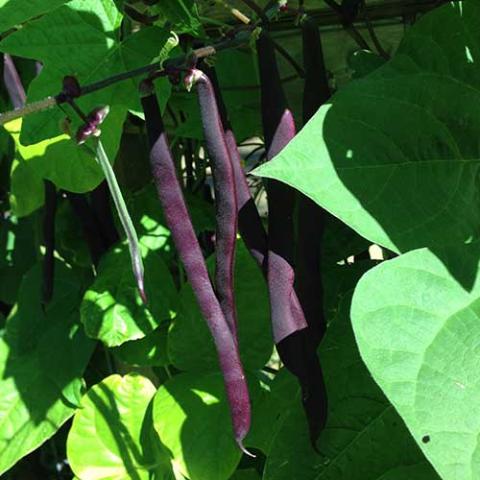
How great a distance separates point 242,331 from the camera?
918 millimetres

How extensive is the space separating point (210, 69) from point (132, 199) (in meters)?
0.37

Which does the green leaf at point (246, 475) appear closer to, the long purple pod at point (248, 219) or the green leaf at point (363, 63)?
the long purple pod at point (248, 219)

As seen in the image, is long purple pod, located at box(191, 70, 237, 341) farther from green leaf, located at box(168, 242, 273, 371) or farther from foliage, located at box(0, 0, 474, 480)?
green leaf, located at box(168, 242, 273, 371)

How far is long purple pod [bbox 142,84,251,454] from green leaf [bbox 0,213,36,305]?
70cm

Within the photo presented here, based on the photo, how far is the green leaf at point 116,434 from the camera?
1.00 metres

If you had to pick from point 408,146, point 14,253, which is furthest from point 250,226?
point 14,253

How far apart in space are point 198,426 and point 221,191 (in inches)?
13.9

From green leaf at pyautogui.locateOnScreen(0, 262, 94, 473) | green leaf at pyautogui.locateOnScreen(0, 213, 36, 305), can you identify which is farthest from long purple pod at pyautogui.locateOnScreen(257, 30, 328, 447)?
green leaf at pyautogui.locateOnScreen(0, 213, 36, 305)

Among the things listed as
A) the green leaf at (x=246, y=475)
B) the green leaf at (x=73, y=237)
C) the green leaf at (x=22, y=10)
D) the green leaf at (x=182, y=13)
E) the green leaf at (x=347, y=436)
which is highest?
the green leaf at (x=22, y=10)

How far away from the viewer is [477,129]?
0.67m

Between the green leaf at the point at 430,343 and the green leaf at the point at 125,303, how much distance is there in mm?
412

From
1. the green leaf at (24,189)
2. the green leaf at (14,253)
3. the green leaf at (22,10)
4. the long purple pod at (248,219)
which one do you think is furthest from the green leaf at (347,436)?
the green leaf at (14,253)

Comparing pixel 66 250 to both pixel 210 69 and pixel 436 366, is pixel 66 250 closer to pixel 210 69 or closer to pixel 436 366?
pixel 210 69

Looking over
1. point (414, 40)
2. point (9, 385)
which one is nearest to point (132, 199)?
point (9, 385)
